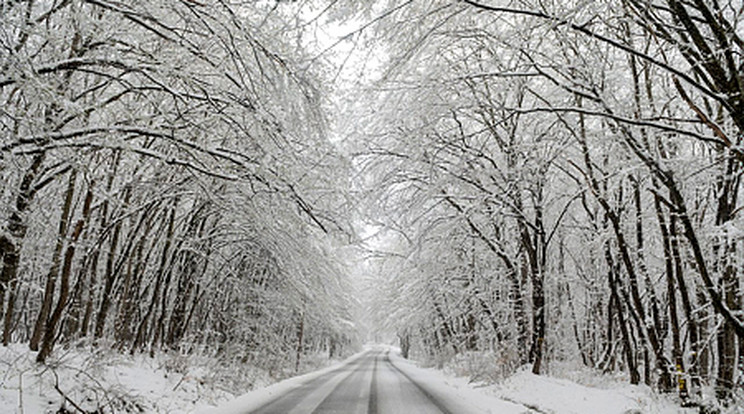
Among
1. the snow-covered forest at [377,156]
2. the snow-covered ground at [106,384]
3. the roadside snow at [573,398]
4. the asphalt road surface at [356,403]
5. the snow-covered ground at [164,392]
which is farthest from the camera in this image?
the asphalt road surface at [356,403]

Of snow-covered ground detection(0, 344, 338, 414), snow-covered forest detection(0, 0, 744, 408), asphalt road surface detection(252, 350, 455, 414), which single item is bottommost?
asphalt road surface detection(252, 350, 455, 414)

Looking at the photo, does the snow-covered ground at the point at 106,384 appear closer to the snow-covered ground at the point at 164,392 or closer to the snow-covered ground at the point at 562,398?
the snow-covered ground at the point at 164,392

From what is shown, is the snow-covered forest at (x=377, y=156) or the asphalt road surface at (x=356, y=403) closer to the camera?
the snow-covered forest at (x=377, y=156)

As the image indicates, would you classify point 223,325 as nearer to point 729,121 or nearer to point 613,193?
point 613,193

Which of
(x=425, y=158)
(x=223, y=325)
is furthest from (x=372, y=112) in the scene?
(x=223, y=325)

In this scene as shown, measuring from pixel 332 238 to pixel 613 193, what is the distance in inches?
275

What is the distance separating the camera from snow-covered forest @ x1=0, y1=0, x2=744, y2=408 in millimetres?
4691

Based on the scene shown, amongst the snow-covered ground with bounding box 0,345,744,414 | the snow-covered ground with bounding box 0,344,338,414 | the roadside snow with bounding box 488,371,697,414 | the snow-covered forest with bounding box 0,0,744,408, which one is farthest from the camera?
the roadside snow with bounding box 488,371,697,414

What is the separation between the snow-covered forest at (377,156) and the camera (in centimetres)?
469

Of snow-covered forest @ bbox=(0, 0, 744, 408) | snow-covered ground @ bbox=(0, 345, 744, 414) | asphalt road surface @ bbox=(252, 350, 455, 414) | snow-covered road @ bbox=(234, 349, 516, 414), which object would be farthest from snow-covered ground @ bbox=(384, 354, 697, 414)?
asphalt road surface @ bbox=(252, 350, 455, 414)

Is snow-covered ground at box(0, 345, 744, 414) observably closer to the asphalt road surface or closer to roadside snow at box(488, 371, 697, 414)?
roadside snow at box(488, 371, 697, 414)

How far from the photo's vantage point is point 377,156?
11992 millimetres

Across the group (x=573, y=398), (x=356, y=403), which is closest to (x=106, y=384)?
(x=356, y=403)

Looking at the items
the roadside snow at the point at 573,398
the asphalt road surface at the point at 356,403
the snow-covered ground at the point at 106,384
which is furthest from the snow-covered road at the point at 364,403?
the snow-covered ground at the point at 106,384
